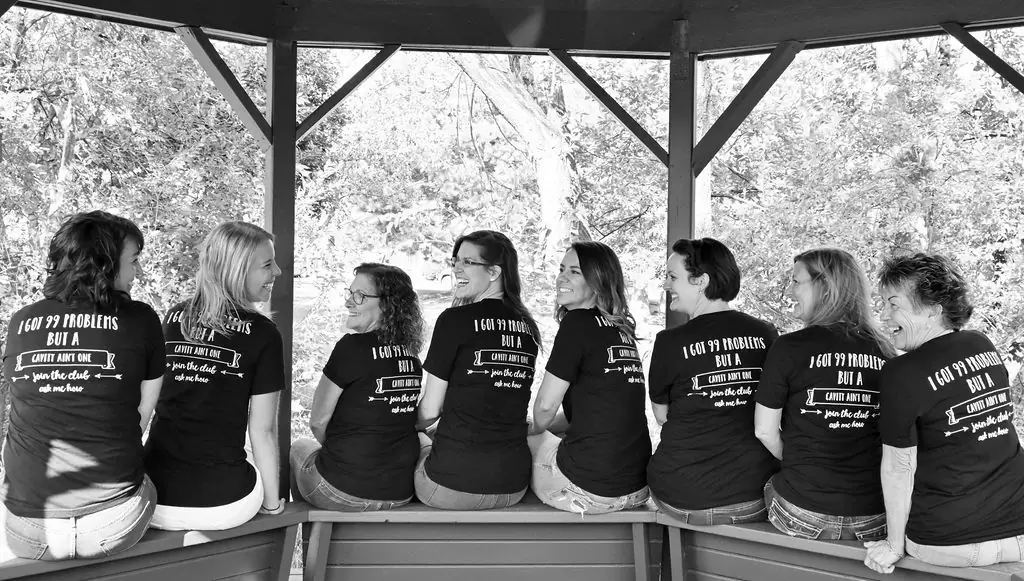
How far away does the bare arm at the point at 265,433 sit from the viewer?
3.23 m

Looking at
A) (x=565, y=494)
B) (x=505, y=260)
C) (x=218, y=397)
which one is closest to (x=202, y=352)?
(x=218, y=397)

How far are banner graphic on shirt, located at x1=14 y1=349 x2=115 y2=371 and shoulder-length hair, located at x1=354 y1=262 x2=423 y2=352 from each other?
1.07 m

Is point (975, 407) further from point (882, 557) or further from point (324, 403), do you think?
point (324, 403)

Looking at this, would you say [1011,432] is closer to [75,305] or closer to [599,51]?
[599,51]

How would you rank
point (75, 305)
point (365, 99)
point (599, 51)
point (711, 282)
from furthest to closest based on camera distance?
point (365, 99), point (599, 51), point (711, 282), point (75, 305)

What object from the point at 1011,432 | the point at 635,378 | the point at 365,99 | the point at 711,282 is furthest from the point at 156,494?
the point at 365,99

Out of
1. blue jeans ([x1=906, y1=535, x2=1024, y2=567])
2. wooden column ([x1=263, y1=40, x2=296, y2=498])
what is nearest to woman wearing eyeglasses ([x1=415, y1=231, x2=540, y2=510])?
wooden column ([x1=263, y1=40, x2=296, y2=498])

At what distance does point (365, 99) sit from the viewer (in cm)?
1301

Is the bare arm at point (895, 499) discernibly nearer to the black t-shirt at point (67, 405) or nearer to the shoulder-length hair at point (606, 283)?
the shoulder-length hair at point (606, 283)

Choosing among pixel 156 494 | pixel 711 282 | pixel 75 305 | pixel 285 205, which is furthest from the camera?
pixel 285 205

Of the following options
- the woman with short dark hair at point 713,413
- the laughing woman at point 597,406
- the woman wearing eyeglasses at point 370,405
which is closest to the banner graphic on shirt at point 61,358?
the woman wearing eyeglasses at point 370,405

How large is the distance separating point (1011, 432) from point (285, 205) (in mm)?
2932

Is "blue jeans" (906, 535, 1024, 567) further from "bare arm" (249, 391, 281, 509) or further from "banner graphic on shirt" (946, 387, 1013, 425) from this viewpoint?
"bare arm" (249, 391, 281, 509)

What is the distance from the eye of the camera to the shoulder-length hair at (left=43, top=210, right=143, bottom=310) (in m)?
2.79
